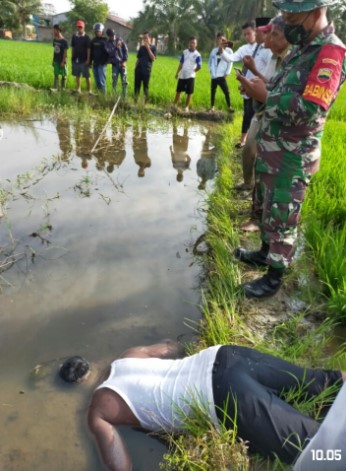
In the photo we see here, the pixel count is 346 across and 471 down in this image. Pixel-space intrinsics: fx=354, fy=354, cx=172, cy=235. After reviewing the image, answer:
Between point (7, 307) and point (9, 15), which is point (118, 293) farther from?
point (9, 15)

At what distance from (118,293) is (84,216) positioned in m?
1.19

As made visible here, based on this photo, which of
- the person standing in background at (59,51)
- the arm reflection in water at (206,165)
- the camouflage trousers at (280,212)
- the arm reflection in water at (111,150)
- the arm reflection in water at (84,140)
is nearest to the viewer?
the camouflage trousers at (280,212)

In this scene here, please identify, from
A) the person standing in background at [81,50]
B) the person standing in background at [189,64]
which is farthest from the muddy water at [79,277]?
the person standing in background at [81,50]

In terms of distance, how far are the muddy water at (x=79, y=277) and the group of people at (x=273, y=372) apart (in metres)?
0.16

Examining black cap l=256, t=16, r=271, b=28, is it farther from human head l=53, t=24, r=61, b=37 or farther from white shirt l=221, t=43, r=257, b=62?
human head l=53, t=24, r=61, b=37

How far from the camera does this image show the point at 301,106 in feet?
6.05

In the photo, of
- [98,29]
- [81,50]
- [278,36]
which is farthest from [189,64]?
[278,36]

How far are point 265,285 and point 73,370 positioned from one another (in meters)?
1.28

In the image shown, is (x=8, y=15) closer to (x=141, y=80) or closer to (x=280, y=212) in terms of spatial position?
(x=141, y=80)

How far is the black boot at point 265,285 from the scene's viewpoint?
7.55 ft

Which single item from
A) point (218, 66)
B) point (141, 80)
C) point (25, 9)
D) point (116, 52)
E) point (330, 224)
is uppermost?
point (25, 9)

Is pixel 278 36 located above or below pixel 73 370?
above

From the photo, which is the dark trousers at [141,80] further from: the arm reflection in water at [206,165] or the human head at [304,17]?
the human head at [304,17]

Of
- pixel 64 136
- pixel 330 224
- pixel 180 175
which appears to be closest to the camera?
pixel 330 224
